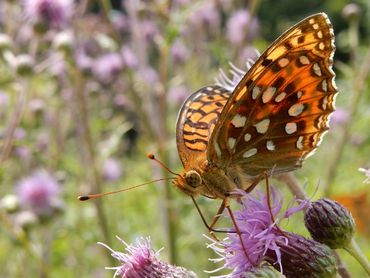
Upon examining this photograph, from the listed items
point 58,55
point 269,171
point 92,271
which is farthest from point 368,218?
point 269,171

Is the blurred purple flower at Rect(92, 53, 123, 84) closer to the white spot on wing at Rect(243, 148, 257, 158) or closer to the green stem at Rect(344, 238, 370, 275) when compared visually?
the white spot on wing at Rect(243, 148, 257, 158)

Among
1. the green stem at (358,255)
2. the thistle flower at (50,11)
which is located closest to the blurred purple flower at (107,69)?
the thistle flower at (50,11)

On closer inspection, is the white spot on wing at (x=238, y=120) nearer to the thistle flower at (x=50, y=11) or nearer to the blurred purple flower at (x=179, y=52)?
the thistle flower at (x=50, y=11)

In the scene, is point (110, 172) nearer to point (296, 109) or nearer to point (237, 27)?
point (237, 27)

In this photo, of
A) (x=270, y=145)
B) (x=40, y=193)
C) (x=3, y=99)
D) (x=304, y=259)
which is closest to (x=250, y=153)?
(x=270, y=145)

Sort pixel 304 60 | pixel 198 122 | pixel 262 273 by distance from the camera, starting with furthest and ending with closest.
Answer: pixel 198 122 → pixel 304 60 → pixel 262 273

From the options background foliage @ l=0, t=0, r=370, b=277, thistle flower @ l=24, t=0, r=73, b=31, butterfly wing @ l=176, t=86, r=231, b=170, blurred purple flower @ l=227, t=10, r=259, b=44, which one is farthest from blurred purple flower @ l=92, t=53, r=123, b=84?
butterfly wing @ l=176, t=86, r=231, b=170
